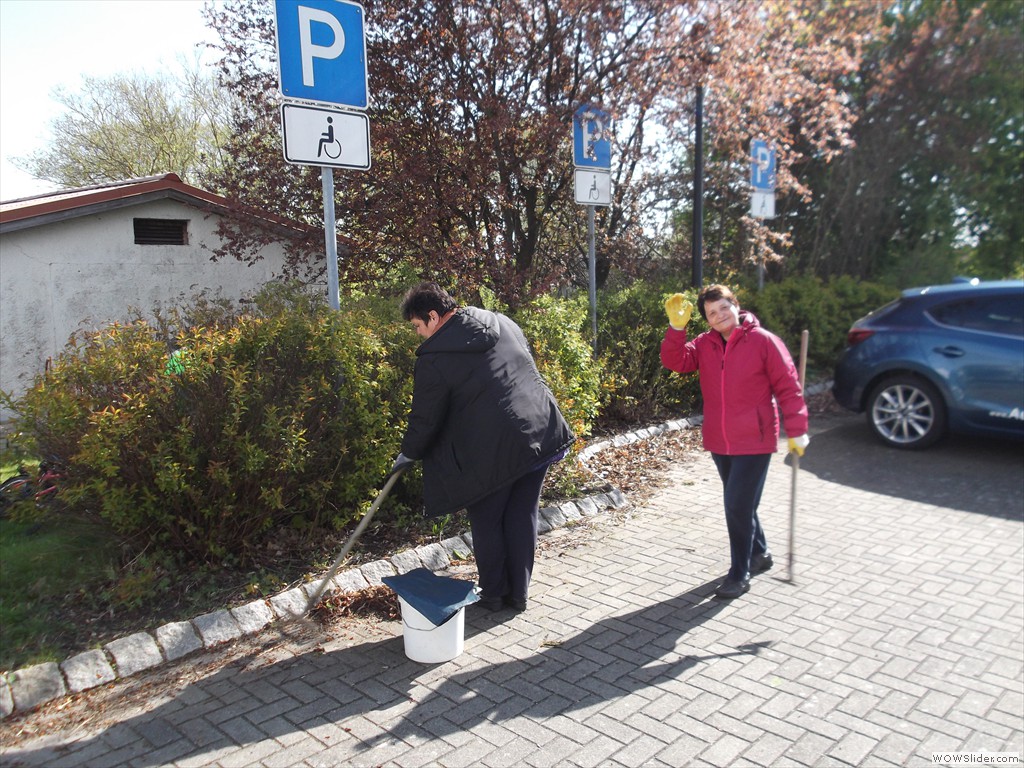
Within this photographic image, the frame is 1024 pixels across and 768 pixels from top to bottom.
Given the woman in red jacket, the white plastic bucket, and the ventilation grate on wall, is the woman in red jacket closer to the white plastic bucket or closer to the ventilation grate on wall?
the white plastic bucket

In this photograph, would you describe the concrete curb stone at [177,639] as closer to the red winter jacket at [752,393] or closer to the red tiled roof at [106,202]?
the red winter jacket at [752,393]

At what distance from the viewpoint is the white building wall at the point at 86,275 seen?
30.9 feet

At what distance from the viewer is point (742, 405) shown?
4496mm

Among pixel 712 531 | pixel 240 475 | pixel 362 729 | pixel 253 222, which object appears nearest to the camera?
pixel 362 729

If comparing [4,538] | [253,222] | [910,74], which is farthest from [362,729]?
[910,74]

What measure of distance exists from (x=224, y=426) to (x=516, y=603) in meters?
1.87

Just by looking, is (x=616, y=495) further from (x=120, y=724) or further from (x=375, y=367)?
(x=120, y=724)

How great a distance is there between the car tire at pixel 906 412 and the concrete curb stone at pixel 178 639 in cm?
504

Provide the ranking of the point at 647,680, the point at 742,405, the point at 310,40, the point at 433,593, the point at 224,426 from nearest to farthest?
the point at 647,680
the point at 433,593
the point at 224,426
the point at 742,405
the point at 310,40

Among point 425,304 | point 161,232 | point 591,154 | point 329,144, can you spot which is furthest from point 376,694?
point 161,232

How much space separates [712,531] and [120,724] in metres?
3.99

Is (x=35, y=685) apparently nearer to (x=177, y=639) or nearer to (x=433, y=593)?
(x=177, y=639)

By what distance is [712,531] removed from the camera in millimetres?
5855

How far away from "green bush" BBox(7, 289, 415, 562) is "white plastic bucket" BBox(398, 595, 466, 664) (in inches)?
44.7
